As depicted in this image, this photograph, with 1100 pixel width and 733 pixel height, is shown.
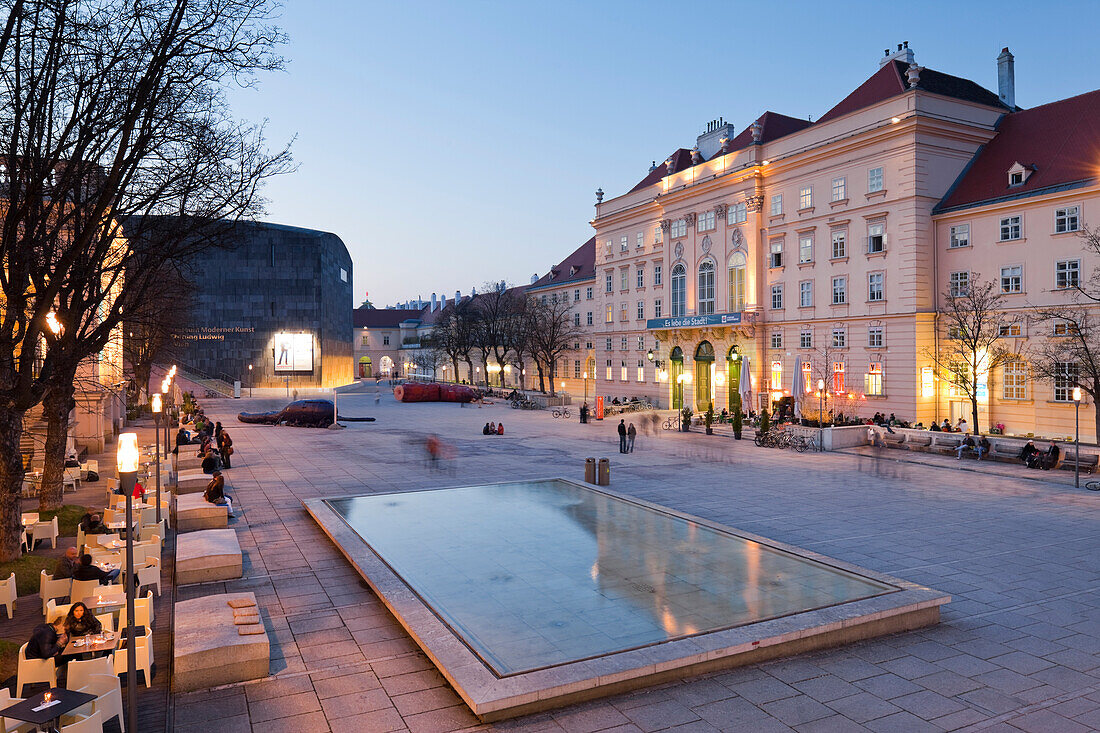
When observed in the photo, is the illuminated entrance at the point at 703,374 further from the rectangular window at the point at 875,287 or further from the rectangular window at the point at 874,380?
the rectangular window at the point at 875,287

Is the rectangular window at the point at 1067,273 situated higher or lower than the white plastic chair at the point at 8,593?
higher

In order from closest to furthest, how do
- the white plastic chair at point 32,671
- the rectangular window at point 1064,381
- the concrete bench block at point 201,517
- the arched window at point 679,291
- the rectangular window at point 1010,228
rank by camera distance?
1. the white plastic chair at point 32,671
2. the concrete bench block at point 201,517
3. the rectangular window at point 1064,381
4. the rectangular window at point 1010,228
5. the arched window at point 679,291

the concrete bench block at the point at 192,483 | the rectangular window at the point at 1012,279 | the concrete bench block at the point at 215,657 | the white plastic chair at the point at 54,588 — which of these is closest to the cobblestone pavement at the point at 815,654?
the concrete bench block at the point at 215,657

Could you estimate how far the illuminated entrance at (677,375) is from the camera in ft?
179

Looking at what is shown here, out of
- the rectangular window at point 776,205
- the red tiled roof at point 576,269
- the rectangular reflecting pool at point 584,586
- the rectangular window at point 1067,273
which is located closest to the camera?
the rectangular reflecting pool at point 584,586

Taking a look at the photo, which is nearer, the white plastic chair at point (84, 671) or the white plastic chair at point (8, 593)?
the white plastic chair at point (84, 671)

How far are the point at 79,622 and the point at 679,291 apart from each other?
49.4 meters

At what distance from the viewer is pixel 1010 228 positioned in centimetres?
3522

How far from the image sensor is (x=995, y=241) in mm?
35719

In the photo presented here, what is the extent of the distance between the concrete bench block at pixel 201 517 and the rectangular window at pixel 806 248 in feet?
122

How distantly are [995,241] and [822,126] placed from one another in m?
12.0

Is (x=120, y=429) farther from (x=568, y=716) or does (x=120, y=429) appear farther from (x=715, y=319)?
(x=568, y=716)

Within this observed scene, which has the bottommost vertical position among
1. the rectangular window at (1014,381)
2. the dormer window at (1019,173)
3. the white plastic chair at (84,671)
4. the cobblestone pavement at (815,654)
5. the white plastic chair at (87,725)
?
the cobblestone pavement at (815,654)

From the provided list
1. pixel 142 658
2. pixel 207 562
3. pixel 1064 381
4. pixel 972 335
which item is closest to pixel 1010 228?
pixel 972 335
